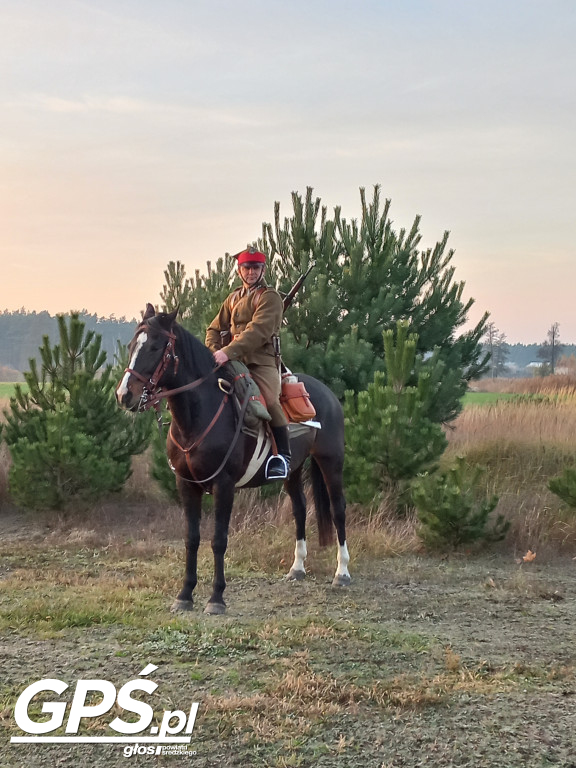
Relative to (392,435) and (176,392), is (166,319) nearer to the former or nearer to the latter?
(176,392)

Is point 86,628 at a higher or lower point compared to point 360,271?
lower

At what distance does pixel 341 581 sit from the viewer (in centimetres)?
736

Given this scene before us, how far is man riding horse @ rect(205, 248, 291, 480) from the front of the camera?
265 inches

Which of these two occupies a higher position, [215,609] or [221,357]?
[221,357]

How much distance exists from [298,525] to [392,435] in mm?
2357

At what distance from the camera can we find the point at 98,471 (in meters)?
10.5

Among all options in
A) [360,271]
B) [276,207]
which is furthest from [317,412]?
[276,207]

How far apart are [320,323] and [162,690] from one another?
8523mm

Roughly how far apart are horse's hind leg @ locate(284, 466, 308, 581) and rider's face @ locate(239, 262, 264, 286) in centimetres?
189

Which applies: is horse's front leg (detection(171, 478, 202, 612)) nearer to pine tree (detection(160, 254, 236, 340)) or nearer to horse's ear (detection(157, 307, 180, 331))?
horse's ear (detection(157, 307, 180, 331))

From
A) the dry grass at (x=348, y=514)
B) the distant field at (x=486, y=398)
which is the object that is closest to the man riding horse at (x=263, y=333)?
the dry grass at (x=348, y=514)

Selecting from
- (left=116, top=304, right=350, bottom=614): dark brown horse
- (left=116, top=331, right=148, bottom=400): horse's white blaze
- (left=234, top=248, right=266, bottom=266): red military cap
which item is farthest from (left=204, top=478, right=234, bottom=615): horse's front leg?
(left=234, top=248, right=266, bottom=266): red military cap

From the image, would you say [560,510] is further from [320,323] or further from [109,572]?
[109,572]
